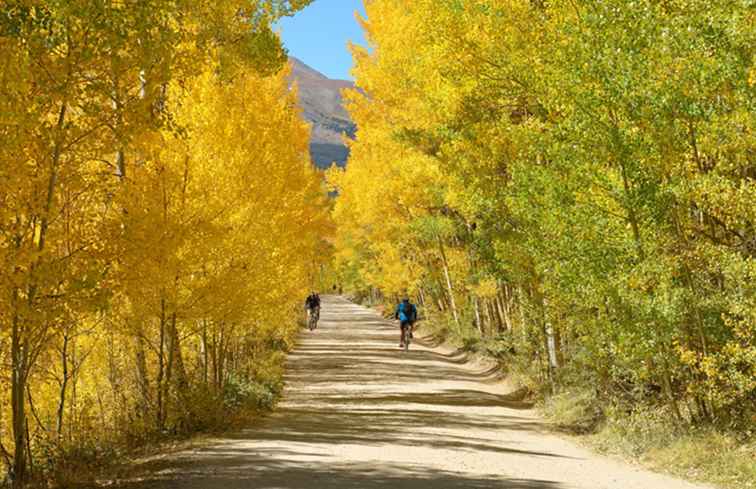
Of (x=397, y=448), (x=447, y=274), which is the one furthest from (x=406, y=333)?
(x=397, y=448)

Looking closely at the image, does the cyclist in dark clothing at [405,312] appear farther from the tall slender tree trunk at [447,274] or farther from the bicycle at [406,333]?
the tall slender tree trunk at [447,274]

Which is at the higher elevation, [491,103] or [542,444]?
[491,103]

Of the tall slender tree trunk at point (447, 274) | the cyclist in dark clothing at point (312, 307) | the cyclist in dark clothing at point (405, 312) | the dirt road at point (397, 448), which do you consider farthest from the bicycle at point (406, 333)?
the cyclist in dark clothing at point (312, 307)

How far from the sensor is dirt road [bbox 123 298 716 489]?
8328mm

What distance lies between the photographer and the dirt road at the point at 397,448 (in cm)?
833

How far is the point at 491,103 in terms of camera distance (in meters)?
14.7

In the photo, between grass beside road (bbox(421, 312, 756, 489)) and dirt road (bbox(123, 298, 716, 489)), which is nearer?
dirt road (bbox(123, 298, 716, 489))

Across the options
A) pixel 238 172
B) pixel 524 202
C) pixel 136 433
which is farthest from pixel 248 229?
pixel 524 202

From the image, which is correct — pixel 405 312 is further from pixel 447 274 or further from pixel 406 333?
pixel 447 274

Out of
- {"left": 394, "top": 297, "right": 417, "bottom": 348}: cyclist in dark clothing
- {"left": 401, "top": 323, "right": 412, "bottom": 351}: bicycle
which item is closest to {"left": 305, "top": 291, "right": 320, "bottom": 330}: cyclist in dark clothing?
{"left": 401, "top": 323, "right": 412, "bottom": 351}: bicycle

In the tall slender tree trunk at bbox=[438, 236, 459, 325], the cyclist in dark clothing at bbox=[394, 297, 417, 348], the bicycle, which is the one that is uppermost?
the tall slender tree trunk at bbox=[438, 236, 459, 325]

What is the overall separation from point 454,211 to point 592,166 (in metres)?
11.3

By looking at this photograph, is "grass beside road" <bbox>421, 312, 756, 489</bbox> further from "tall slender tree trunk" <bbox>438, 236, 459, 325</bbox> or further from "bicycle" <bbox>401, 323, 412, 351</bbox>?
"tall slender tree trunk" <bbox>438, 236, 459, 325</bbox>

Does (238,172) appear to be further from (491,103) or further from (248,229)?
(491,103)
